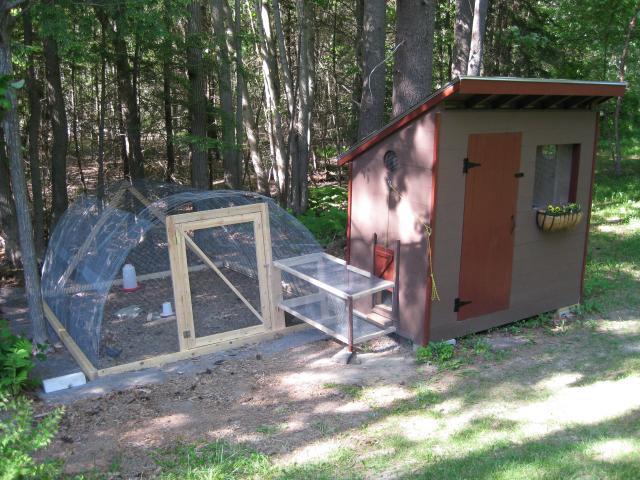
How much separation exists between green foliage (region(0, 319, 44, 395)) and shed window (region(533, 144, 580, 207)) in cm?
627

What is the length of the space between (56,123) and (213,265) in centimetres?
544

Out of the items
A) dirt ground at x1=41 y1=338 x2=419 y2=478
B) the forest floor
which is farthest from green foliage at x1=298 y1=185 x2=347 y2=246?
dirt ground at x1=41 y1=338 x2=419 y2=478

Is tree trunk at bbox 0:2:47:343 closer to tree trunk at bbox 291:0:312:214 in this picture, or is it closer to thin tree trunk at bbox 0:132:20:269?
thin tree trunk at bbox 0:132:20:269

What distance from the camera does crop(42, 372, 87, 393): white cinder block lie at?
604cm

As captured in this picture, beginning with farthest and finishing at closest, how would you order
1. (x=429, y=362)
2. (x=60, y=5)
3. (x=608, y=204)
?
(x=608, y=204)
(x=60, y=5)
(x=429, y=362)

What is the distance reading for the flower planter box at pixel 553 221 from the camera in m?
7.16

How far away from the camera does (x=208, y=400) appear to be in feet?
18.6

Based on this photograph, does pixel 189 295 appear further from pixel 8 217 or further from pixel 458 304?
pixel 8 217

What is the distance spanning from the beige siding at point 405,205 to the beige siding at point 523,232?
0.56ft

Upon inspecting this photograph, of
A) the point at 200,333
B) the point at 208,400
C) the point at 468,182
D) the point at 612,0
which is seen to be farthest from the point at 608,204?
the point at 208,400

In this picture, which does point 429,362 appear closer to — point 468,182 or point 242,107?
point 468,182

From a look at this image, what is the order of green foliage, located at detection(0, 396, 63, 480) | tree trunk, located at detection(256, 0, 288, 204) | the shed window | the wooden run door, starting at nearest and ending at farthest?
green foliage, located at detection(0, 396, 63, 480)
the wooden run door
the shed window
tree trunk, located at detection(256, 0, 288, 204)

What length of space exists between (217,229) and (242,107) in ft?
20.9

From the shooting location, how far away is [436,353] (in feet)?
21.3
